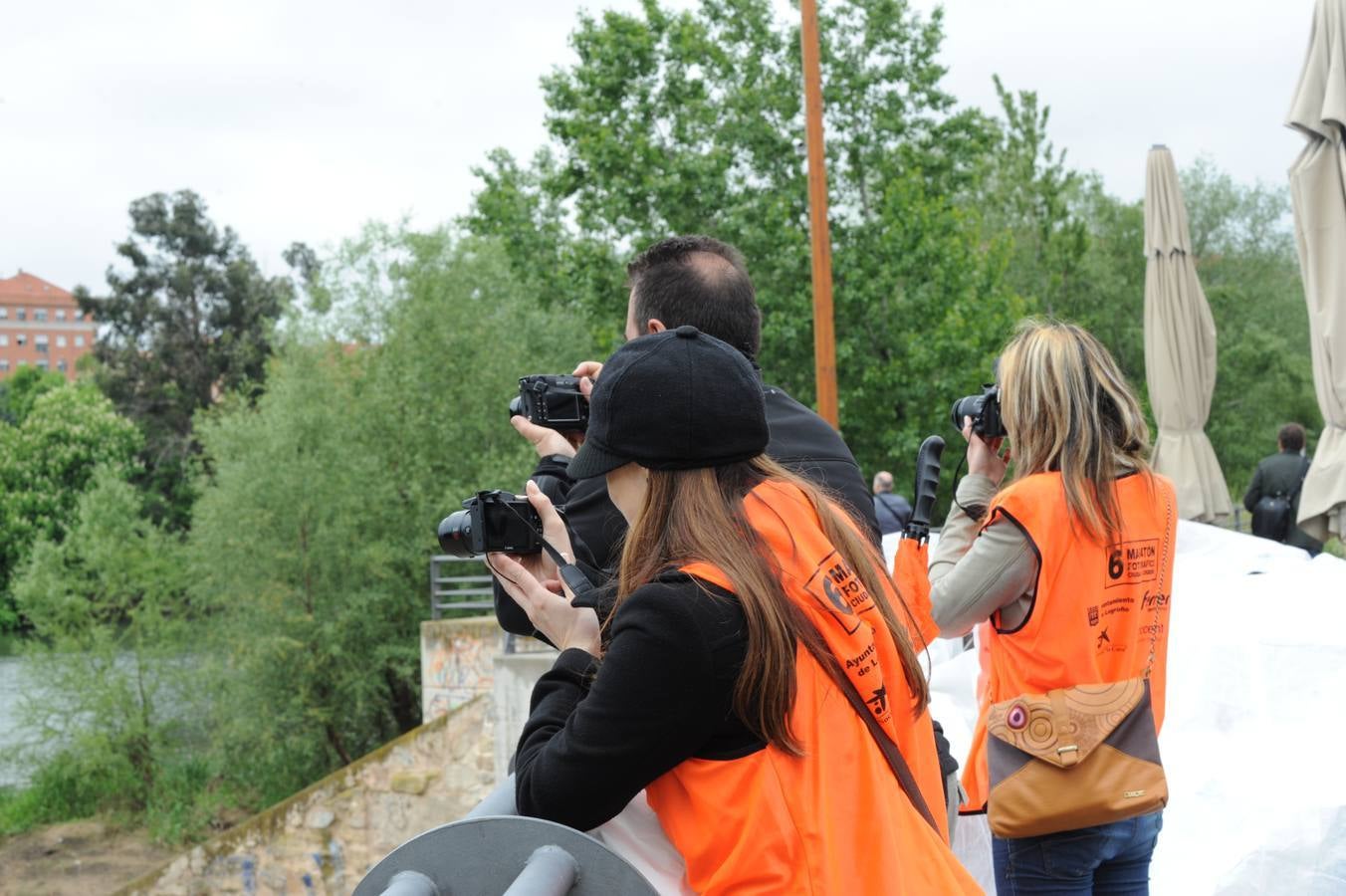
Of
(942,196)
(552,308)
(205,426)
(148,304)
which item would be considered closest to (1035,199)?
(942,196)

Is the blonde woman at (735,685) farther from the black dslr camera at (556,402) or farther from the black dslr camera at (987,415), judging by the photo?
the black dslr camera at (987,415)

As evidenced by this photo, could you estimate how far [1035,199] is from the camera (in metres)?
28.3

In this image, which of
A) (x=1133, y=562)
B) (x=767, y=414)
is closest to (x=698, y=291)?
(x=767, y=414)

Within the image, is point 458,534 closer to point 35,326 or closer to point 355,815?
point 355,815

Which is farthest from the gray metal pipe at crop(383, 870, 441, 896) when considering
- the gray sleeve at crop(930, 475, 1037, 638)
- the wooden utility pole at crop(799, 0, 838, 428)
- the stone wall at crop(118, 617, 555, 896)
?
the stone wall at crop(118, 617, 555, 896)

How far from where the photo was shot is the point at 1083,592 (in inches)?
111

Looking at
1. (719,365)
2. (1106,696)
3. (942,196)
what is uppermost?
(942,196)

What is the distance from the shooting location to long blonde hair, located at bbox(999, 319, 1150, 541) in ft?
9.45

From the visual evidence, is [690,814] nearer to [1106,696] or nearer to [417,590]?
[1106,696]

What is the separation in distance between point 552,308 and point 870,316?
809 cm

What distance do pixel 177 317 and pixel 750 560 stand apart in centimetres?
5388

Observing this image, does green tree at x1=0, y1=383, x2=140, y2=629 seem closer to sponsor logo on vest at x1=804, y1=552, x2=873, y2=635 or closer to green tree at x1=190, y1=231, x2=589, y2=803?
green tree at x1=190, y1=231, x2=589, y2=803

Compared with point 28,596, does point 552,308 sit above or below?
above

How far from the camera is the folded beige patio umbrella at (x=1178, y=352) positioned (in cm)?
1095
